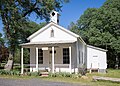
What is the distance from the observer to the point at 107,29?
156ft

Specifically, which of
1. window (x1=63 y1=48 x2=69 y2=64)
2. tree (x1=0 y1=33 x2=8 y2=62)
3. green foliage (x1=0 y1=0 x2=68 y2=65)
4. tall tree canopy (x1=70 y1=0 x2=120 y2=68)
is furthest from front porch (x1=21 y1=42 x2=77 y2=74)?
tall tree canopy (x1=70 y1=0 x2=120 y2=68)

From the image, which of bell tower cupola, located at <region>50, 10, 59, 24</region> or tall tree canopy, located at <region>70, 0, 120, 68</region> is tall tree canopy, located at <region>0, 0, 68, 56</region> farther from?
tall tree canopy, located at <region>70, 0, 120, 68</region>

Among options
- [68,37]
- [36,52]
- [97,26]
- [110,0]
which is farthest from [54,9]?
[110,0]

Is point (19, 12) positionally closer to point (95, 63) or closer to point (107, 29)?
point (95, 63)

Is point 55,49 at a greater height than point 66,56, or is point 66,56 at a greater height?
point 55,49

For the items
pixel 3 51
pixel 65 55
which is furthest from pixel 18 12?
pixel 3 51

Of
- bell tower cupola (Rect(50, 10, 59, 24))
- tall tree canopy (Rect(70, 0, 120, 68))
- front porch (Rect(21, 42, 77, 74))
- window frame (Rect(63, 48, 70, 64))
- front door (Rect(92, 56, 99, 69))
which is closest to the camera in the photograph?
front porch (Rect(21, 42, 77, 74))

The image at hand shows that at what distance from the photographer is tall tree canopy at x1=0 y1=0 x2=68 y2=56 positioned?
30.0 metres

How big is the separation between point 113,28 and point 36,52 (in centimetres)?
2360

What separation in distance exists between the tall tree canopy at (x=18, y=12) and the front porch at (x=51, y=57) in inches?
140

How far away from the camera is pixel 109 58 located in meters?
A: 51.6

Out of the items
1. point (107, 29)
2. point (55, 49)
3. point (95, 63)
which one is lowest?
point (95, 63)

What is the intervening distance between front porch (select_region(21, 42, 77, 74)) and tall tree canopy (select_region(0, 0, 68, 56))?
11.7ft

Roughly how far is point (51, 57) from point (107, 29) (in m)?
21.0
